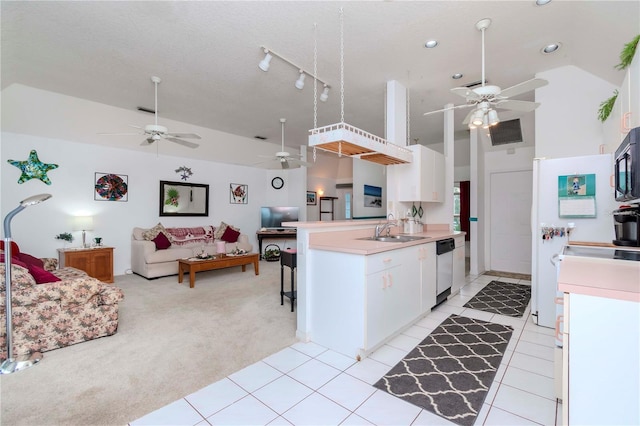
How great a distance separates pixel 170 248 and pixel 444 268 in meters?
4.92

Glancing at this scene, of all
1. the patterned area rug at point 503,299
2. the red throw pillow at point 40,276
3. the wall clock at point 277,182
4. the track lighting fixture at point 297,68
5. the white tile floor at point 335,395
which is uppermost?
the track lighting fixture at point 297,68

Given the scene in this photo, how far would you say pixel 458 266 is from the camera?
426 centimetres

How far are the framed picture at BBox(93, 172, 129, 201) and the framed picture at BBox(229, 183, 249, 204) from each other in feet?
7.43

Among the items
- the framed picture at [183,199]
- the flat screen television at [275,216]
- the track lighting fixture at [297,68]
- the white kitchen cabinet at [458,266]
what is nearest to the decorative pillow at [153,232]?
the framed picture at [183,199]

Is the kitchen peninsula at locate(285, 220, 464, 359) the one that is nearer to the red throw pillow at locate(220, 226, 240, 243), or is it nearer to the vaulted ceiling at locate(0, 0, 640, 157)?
the vaulted ceiling at locate(0, 0, 640, 157)

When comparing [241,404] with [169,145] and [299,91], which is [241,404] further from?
[169,145]

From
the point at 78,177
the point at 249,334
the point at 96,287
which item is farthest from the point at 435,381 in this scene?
the point at 78,177

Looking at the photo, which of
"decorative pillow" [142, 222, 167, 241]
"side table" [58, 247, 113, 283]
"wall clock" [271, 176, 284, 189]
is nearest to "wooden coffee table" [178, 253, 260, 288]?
"decorative pillow" [142, 222, 167, 241]

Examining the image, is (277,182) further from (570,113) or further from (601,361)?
(601,361)

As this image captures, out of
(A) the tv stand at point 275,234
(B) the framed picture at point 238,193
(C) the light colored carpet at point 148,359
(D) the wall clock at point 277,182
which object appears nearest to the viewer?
(C) the light colored carpet at point 148,359

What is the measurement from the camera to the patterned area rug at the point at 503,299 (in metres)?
3.58

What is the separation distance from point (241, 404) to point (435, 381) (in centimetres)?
137

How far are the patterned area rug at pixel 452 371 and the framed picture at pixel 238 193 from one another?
226 inches

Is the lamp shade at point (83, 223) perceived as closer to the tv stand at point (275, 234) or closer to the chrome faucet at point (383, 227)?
the tv stand at point (275, 234)
